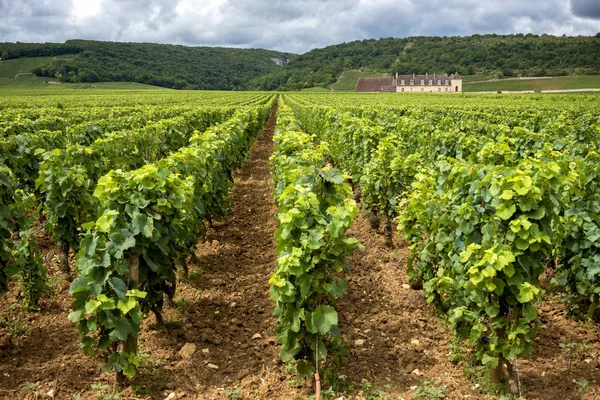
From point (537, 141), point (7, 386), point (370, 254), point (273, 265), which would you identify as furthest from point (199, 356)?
point (537, 141)

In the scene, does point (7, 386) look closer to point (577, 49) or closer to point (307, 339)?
point (307, 339)

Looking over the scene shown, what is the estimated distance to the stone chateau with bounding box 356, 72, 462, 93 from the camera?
378 ft

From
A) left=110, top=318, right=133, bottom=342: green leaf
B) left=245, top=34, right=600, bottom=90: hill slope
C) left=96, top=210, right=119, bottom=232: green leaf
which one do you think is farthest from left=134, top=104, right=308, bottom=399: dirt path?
left=245, top=34, right=600, bottom=90: hill slope

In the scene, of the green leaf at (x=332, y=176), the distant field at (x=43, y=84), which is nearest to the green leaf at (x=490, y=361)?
the green leaf at (x=332, y=176)

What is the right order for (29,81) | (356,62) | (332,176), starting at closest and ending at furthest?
1. (332,176)
2. (29,81)
3. (356,62)

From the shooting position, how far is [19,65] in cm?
12462

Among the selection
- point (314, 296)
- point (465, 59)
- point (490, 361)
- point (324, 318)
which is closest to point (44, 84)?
point (314, 296)

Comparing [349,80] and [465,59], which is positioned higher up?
[465,59]

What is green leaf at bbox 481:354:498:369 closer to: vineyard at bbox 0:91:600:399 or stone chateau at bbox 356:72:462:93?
vineyard at bbox 0:91:600:399

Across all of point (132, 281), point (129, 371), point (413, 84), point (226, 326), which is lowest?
point (226, 326)

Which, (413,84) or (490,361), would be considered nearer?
(490,361)

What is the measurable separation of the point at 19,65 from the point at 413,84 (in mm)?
111245

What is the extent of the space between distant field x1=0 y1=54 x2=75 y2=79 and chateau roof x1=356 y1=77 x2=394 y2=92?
90217mm

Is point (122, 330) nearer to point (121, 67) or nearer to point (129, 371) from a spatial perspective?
point (129, 371)
